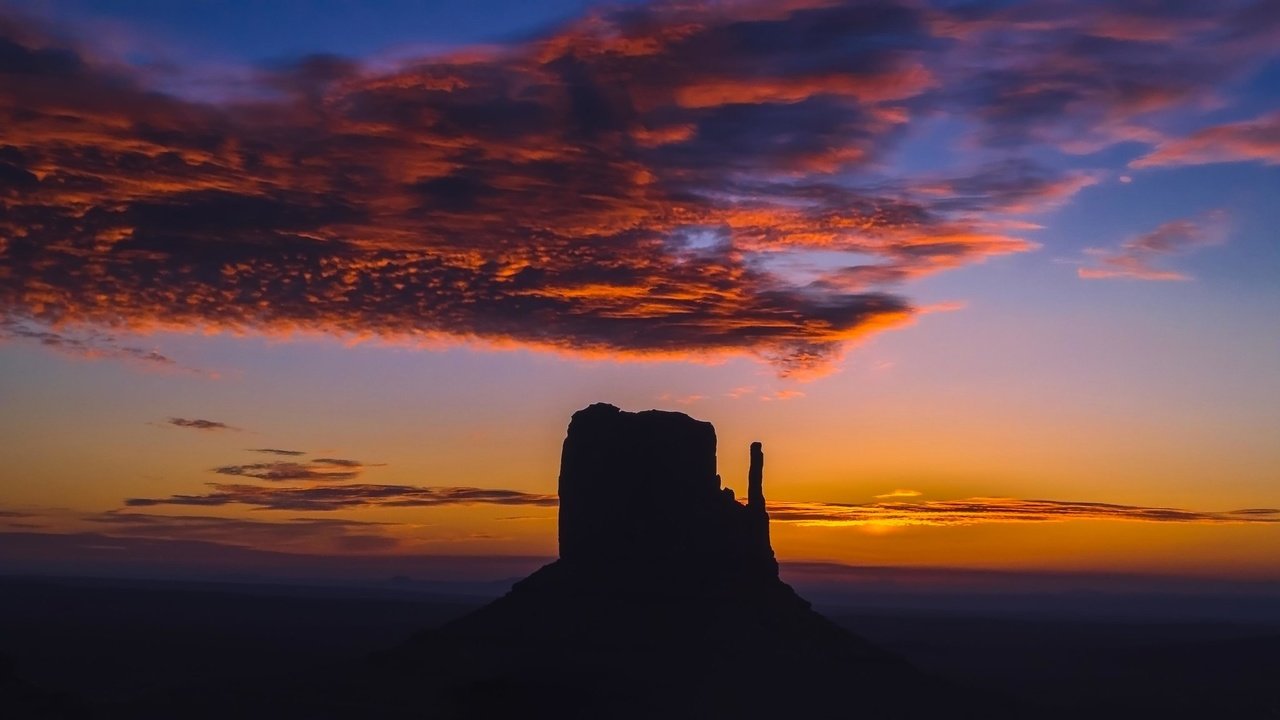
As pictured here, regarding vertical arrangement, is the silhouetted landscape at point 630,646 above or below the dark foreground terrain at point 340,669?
above

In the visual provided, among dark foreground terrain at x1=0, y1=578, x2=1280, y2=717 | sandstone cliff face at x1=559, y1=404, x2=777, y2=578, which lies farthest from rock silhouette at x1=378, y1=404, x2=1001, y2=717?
dark foreground terrain at x1=0, y1=578, x2=1280, y2=717

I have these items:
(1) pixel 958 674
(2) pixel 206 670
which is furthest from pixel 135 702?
(1) pixel 958 674

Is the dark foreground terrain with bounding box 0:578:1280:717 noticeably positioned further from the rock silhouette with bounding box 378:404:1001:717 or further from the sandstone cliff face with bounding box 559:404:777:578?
the sandstone cliff face with bounding box 559:404:777:578

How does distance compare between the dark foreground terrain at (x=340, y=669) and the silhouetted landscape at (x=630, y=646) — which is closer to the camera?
the silhouetted landscape at (x=630, y=646)

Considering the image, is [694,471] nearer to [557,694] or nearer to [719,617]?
[719,617]

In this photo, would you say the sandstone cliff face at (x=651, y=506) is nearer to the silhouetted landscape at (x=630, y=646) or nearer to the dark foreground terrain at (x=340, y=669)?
the silhouetted landscape at (x=630, y=646)

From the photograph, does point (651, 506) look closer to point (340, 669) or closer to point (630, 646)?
point (630, 646)

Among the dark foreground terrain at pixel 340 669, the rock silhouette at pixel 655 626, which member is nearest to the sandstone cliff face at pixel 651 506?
the rock silhouette at pixel 655 626
